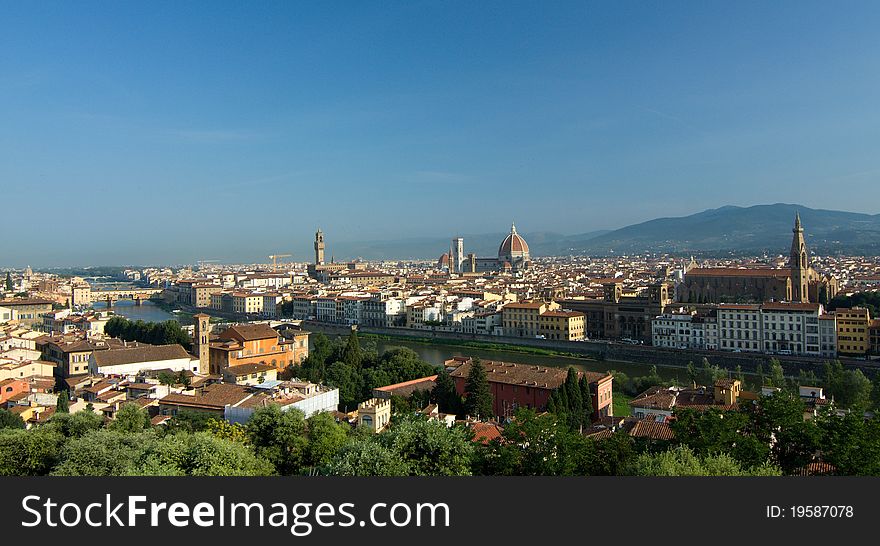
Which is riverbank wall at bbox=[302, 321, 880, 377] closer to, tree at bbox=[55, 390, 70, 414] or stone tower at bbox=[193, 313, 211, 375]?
stone tower at bbox=[193, 313, 211, 375]

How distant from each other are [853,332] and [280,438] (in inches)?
668

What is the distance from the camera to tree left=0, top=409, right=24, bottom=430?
28.5 ft

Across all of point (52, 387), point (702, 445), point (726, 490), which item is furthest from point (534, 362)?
point (726, 490)

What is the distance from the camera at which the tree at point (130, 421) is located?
7.61 m

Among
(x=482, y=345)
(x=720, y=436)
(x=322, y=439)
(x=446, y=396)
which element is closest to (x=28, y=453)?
(x=322, y=439)

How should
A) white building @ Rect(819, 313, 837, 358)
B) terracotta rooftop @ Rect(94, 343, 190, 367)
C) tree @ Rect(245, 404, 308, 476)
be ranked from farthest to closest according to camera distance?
white building @ Rect(819, 313, 837, 358)
terracotta rooftop @ Rect(94, 343, 190, 367)
tree @ Rect(245, 404, 308, 476)

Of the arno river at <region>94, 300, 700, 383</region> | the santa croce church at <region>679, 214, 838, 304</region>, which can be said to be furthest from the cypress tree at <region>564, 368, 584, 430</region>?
the santa croce church at <region>679, 214, 838, 304</region>

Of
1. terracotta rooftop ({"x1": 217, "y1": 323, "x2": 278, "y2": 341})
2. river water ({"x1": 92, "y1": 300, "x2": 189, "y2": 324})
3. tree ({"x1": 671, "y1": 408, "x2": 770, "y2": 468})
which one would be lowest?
river water ({"x1": 92, "y1": 300, "x2": 189, "y2": 324})

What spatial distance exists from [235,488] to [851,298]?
87.4ft

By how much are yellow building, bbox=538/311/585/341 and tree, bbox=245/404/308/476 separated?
17927mm

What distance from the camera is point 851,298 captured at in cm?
2538

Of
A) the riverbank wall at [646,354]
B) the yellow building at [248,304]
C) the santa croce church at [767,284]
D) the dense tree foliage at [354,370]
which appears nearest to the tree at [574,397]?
the dense tree foliage at [354,370]

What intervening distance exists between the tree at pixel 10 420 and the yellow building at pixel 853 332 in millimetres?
18316

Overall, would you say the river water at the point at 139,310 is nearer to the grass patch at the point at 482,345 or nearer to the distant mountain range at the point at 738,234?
the grass patch at the point at 482,345
